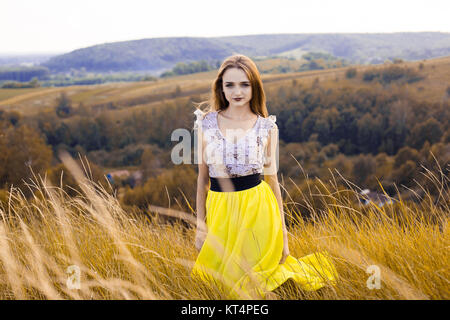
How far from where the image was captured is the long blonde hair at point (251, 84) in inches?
82.7

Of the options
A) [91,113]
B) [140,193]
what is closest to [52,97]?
[91,113]

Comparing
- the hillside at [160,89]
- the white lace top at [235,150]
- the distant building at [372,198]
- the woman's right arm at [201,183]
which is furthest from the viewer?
the hillside at [160,89]

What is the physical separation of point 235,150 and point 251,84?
391 millimetres

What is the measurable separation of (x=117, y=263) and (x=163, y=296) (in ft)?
1.27

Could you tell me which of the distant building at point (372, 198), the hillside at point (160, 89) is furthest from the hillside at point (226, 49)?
the distant building at point (372, 198)

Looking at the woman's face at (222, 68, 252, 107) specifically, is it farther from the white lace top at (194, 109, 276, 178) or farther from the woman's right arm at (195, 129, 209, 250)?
the woman's right arm at (195, 129, 209, 250)

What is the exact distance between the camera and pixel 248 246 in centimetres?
202

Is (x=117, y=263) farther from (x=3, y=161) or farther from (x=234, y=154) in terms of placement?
(x=3, y=161)

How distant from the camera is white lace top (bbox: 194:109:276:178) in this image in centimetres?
209

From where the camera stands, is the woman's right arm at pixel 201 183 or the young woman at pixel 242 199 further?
the woman's right arm at pixel 201 183

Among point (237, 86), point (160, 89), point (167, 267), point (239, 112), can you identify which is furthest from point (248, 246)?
point (160, 89)
